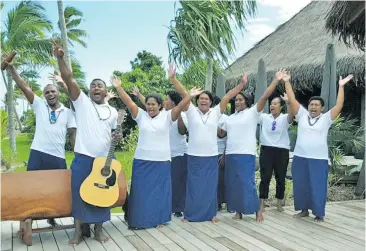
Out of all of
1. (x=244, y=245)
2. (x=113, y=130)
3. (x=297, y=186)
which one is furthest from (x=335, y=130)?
(x=113, y=130)

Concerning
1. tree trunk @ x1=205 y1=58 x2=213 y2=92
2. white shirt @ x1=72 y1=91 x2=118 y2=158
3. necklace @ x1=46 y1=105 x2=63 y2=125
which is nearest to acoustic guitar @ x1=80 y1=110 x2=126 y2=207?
white shirt @ x1=72 y1=91 x2=118 y2=158

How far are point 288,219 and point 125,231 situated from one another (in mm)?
1950

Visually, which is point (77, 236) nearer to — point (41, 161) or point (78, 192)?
point (78, 192)

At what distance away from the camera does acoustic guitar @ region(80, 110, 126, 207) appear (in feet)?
13.7

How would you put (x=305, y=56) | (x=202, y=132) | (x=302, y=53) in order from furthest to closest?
(x=302, y=53) → (x=305, y=56) → (x=202, y=132)

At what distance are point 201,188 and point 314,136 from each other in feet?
4.73

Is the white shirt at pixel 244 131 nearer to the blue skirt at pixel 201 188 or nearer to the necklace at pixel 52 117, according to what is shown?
the blue skirt at pixel 201 188

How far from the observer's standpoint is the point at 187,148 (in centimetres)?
535

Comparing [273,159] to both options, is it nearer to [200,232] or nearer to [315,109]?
[315,109]

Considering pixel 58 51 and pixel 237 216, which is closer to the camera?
pixel 58 51

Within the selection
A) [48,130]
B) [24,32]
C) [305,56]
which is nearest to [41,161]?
[48,130]

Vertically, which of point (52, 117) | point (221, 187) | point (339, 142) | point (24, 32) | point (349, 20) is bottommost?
point (221, 187)

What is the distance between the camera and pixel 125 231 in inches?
186

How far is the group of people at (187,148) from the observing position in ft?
14.2
